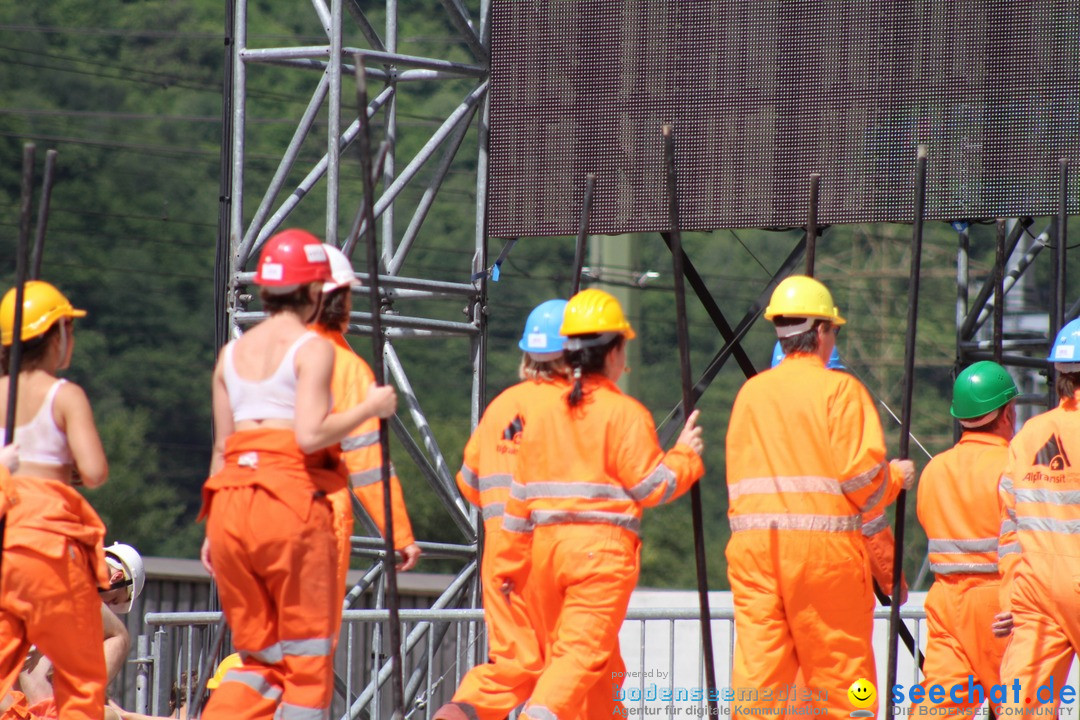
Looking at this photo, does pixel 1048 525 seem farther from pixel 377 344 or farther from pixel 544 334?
pixel 377 344

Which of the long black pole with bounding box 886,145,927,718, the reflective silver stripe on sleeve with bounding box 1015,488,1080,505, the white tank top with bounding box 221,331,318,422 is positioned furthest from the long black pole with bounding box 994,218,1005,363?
the white tank top with bounding box 221,331,318,422

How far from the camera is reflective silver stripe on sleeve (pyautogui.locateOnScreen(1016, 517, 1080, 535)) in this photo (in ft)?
20.3

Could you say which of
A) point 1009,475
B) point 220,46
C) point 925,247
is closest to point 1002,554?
Result: point 1009,475

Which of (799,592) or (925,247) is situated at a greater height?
(925,247)

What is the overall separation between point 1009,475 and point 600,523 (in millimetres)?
1641

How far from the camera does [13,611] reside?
17.7ft

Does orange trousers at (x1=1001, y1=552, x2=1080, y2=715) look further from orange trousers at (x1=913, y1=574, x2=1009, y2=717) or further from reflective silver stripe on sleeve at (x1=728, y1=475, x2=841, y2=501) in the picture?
reflective silver stripe on sleeve at (x1=728, y1=475, x2=841, y2=501)

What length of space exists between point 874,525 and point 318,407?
2488 mm

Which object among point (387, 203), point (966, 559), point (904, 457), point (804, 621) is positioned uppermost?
point (387, 203)

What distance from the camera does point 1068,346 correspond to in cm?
641

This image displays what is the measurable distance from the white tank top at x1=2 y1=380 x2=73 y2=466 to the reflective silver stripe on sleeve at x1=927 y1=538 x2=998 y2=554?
3634 mm

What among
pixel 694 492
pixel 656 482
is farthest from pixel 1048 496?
pixel 656 482

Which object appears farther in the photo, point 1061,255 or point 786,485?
point 1061,255

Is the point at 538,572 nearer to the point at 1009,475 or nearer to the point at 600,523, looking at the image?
the point at 600,523
